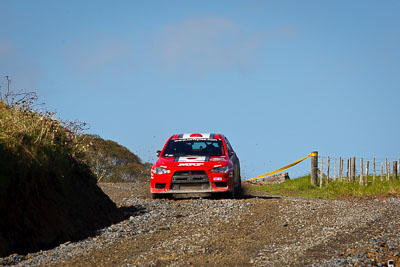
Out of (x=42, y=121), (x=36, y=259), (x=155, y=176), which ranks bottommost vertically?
(x=36, y=259)

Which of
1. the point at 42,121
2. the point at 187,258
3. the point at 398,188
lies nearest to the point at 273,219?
the point at 187,258

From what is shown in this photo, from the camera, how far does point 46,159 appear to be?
35.3ft

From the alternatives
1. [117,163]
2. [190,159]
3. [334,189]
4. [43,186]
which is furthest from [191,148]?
[117,163]

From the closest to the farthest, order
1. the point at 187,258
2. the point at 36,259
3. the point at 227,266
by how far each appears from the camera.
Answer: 1. the point at 227,266
2. the point at 187,258
3. the point at 36,259

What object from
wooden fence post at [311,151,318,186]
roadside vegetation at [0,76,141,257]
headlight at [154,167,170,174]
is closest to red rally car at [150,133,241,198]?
headlight at [154,167,170,174]

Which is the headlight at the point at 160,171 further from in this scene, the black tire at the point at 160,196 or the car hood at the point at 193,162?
the black tire at the point at 160,196

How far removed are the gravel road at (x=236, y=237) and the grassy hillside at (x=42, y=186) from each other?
1.96ft

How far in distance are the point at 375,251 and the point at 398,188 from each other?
14609 mm

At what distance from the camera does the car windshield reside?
15.3 metres

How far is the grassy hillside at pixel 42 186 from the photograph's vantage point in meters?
9.48

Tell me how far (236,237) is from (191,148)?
6.29 metres

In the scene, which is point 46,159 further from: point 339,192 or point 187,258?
point 339,192

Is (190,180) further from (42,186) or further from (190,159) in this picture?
(42,186)

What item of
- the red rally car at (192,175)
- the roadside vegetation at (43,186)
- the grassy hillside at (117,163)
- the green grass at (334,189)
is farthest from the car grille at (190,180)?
the grassy hillside at (117,163)
